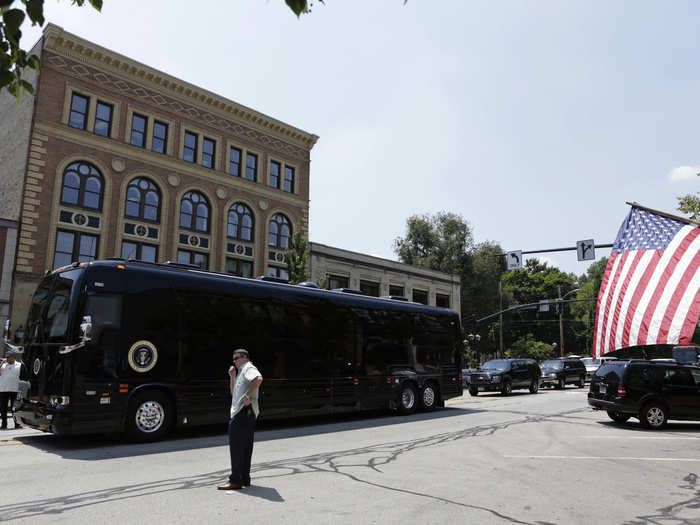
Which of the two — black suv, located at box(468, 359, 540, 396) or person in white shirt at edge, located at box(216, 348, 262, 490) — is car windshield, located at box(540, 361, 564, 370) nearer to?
black suv, located at box(468, 359, 540, 396)

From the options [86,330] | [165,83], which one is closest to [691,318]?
[86,330]

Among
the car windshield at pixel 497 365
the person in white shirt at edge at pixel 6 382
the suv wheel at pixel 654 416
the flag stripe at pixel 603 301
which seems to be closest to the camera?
the flag stripe at pixel 603 301

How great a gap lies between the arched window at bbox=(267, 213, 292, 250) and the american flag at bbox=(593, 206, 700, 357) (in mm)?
24929

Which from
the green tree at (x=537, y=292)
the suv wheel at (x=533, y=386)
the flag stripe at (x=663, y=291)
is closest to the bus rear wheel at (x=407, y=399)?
the flag stripe at (x=663, y=291)

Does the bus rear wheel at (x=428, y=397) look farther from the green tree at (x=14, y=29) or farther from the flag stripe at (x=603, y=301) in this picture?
the green tree at (x=14, y=29)

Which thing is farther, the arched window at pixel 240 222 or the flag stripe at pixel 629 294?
the arched window at pixel 240 222

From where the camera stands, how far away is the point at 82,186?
2648 centimetres

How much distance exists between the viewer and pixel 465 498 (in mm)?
6105

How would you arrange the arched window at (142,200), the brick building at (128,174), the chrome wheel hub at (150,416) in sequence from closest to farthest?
the chrome wheel hub at (150,416) → the brick building at (128,174) → the arched window at (142,200)

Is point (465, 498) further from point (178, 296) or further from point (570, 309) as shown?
point (570, 309)

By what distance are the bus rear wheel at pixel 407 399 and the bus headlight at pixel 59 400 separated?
915 cm

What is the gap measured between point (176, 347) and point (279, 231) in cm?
2434

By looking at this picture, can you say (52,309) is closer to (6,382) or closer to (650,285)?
(6,382)

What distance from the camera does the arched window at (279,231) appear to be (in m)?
34.4
